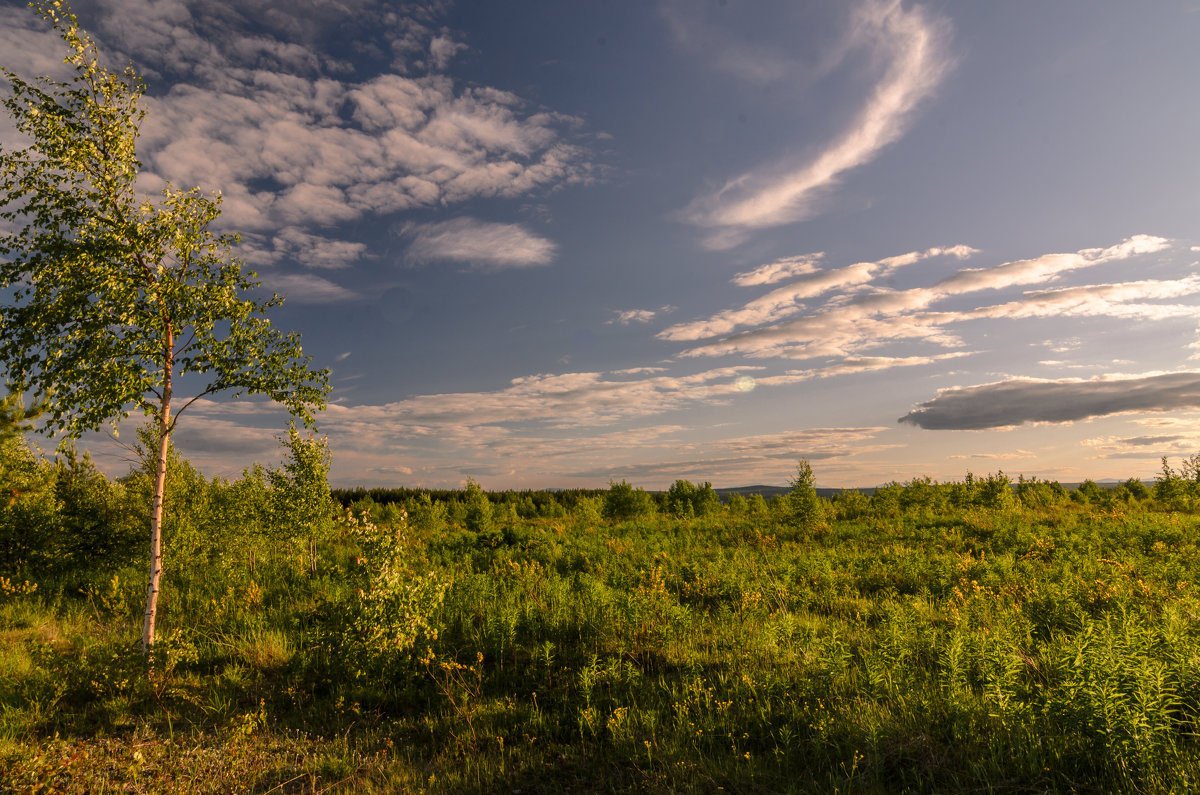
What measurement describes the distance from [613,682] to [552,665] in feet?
4.48

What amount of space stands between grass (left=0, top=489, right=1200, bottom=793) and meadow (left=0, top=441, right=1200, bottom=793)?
0.05 meters

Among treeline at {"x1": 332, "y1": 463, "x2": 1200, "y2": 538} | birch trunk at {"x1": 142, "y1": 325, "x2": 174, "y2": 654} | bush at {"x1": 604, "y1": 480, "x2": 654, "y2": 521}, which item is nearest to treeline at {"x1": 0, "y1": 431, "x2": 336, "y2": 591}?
birch trunk at {"x1": 142, "y1": 325, "x2": 174, "y2": 654}

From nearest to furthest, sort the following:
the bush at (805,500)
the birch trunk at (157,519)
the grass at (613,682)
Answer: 1. the grass at (613,682)
2. the birch trunk at (157,519)
3. the bush at (805,500)

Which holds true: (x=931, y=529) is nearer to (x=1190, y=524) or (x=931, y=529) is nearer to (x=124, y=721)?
(x=1190, y=524)

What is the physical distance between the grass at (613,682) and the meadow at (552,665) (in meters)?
0.05

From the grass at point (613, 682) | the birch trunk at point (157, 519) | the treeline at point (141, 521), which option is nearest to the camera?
the grass at point (613, 682)

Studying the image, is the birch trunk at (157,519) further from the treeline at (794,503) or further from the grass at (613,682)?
the treeline at (794,503)

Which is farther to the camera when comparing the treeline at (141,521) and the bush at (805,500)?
the bush at (805,500)

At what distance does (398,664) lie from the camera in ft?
31.1

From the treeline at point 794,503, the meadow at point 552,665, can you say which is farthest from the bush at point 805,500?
the meadow at point 552,665

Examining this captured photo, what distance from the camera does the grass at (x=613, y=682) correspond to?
18.4 ft

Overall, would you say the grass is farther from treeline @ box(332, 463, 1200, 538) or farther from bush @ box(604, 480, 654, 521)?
bush @ box(604, 480, 654, 521)

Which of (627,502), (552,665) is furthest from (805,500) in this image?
(552,665)

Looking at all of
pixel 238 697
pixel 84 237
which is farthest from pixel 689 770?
pixel 84 237
